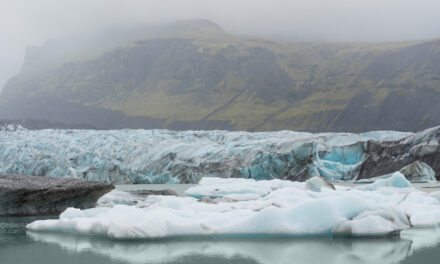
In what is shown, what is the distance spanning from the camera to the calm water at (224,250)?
16.6 ft

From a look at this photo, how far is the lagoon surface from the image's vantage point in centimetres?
508

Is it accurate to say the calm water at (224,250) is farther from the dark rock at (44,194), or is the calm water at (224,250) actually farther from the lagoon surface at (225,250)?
the dark rock at (44,194)

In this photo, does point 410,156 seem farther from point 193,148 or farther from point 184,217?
point 184,217

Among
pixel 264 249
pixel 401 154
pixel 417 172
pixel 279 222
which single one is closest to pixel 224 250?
pixel 264 249

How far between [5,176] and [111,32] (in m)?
155

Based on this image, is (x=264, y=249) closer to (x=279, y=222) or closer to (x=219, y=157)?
(x=279, y=222)

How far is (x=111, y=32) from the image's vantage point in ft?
518

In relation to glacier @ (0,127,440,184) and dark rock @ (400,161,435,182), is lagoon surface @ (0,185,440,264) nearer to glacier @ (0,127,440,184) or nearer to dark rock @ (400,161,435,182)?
dark rock @ (400,161,435,182)

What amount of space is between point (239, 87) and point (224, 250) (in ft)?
320

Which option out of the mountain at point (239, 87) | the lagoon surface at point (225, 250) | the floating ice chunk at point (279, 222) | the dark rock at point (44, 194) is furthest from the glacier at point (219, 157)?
the mountain at point (239, 87)

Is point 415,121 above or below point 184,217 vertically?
below

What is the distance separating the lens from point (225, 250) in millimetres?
5543

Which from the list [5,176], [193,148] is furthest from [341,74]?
[5,176]

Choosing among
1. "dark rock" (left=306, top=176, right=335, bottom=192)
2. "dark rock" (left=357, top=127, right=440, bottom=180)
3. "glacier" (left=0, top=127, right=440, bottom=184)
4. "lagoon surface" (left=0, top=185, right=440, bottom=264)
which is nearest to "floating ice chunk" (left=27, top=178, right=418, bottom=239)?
"lagoon surface" (left=0, top=185, right=440, bottom=264)
